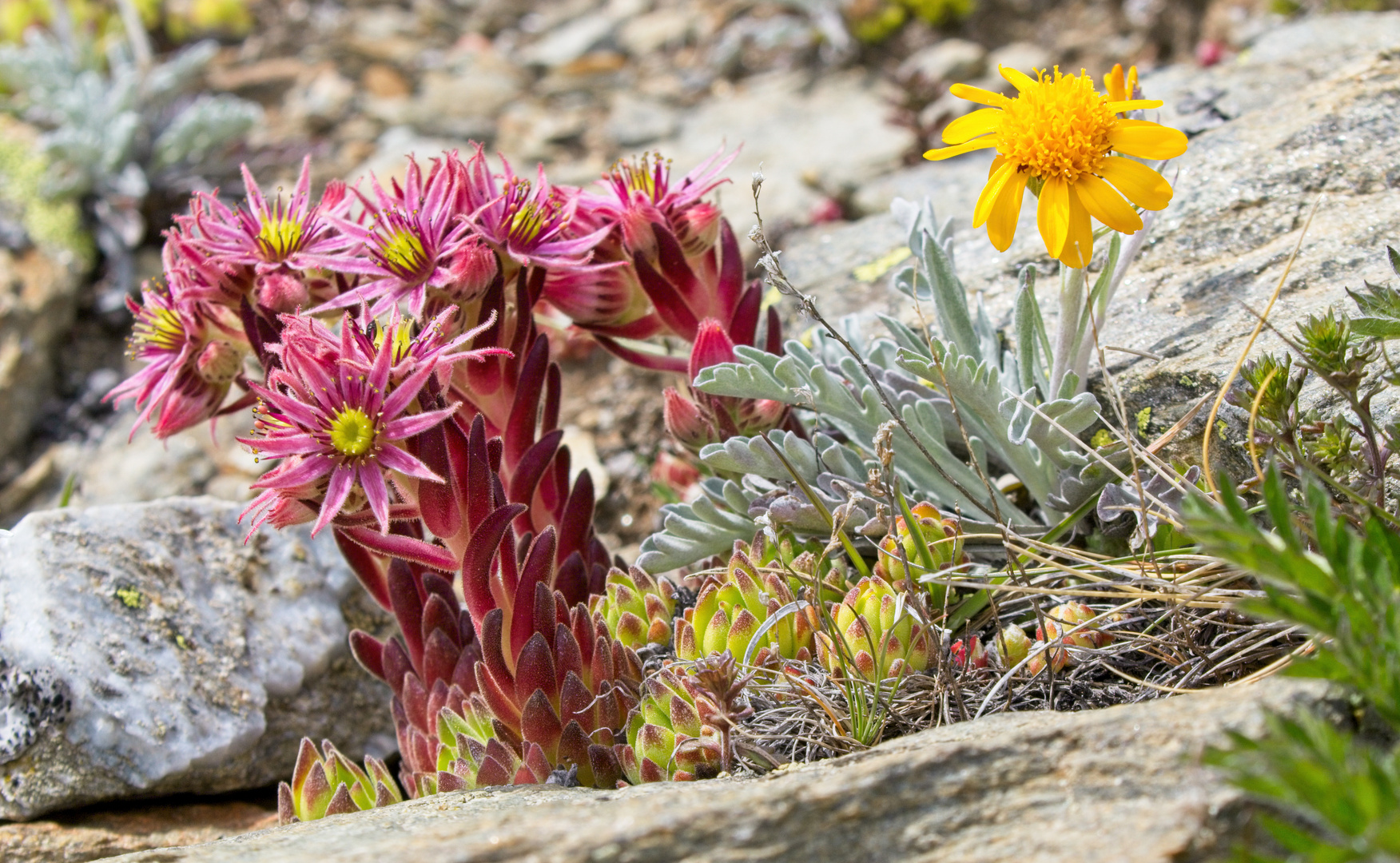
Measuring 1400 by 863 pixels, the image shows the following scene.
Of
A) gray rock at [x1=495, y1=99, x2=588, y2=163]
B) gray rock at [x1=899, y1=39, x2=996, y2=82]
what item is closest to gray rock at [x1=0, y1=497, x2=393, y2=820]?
gray rock at [x1=495, y1=99, x2=588, y2=163]

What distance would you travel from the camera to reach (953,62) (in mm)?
6031

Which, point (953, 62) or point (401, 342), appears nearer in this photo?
point (401, 342)

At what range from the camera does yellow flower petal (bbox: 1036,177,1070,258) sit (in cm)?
213

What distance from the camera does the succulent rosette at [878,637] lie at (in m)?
2.20

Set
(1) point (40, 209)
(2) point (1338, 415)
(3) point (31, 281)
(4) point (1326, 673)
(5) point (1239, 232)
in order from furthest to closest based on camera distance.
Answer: (1) point (40, 209) < (3) point (31, 281) < (5) point (1239, 232) < (2) point (1338, 415) < (4) point (1326, 673)

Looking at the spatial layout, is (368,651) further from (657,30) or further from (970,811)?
(657,30)

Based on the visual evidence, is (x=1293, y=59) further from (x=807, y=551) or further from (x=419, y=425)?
(x=419, y=425)

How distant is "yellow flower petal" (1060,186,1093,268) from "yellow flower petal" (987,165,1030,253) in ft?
0.33

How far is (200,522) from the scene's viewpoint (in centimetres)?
309

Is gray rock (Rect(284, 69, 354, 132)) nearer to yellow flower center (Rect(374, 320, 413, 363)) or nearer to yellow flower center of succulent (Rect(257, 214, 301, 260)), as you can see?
yellow flower center of succulent (Rect(257, 214, 301, 260))

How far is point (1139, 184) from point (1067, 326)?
37cm

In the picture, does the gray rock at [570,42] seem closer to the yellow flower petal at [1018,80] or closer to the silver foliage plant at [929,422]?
the silver foliage plant at [929,422]

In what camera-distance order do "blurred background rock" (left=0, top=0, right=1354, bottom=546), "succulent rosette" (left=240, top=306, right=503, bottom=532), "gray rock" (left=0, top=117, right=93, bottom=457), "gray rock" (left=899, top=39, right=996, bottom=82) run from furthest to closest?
"gray rock" (left=899, top=39, right=996, bottom=82), "gray rock" (left=0, top=117, right=93, bottom=457), "blurred background rock" (left=0, top=0, right=1354, bottom=546), "succulent rosette" (left=240, top=306, right=503, bottom=532)

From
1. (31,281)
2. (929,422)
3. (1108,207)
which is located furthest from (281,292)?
(31,281)
